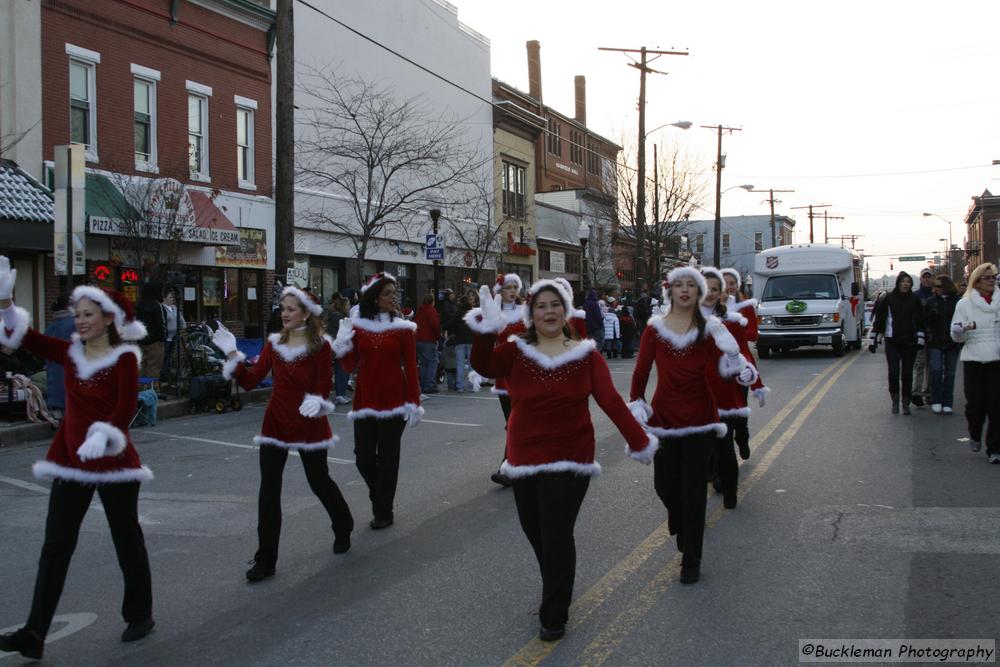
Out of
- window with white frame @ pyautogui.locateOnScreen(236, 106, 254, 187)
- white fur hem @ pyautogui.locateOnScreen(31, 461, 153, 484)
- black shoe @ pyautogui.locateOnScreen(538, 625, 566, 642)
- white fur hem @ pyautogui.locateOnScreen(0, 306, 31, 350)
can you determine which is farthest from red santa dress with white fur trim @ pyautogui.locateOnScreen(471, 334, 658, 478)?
window with white frame @ pyautogui.locateOnScreen(236, 106, 254, 187)

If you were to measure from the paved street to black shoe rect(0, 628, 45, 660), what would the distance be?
0.13 meters

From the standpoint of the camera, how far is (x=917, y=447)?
34.3ft

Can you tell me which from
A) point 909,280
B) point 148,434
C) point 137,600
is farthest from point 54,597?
point 909,280

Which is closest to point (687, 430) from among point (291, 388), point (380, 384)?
point (380, 384)

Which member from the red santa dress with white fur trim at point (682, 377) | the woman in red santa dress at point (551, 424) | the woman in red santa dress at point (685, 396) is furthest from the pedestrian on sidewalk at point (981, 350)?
the woman in red santa dress at point (551, 424)

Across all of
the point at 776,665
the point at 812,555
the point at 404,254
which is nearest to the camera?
the point at 776,665

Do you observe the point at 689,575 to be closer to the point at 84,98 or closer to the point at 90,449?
the point at 90,449

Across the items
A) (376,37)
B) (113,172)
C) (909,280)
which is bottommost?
(909,280)

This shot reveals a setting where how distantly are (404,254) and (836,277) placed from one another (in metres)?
13.3

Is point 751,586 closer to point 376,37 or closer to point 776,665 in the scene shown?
point 776,665

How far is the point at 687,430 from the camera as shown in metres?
5.90

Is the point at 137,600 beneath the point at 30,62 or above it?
beneath

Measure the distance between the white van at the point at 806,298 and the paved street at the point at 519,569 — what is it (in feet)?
47.1

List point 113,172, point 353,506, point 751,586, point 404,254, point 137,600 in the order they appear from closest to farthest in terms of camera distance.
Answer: point 137,600, point 751,586, point 353,506, point 113,172, point 404,254
